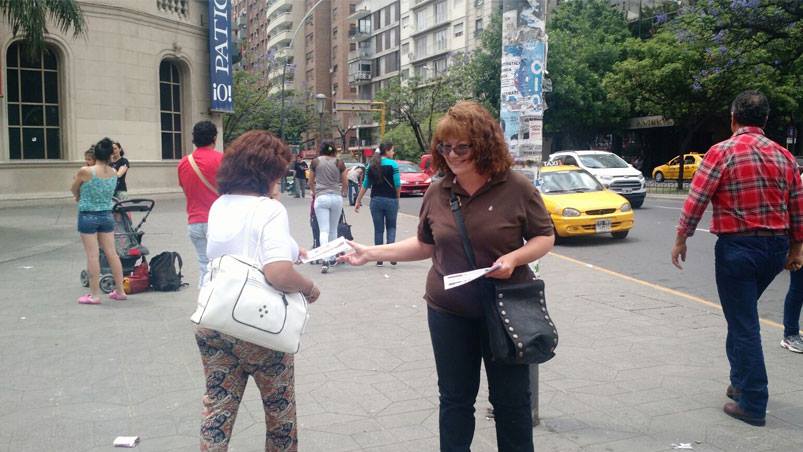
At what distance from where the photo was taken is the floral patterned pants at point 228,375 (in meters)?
3.02

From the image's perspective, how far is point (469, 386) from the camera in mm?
3148

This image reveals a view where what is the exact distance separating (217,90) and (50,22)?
19.3 ft

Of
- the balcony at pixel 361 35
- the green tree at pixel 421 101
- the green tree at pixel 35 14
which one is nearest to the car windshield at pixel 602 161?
the green tree at pixel 35 14

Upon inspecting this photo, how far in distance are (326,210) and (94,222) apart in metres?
3.37

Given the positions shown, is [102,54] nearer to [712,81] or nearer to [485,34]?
[712,81]

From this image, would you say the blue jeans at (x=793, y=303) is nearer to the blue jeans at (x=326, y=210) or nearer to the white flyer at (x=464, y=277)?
the white flyer at (x=464, y=277)

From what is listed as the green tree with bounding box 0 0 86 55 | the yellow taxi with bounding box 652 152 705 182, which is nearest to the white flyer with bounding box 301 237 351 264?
the green tree with bounding box 0 0 86 55

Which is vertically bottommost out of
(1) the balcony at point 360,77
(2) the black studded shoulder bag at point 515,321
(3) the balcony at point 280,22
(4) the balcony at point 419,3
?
(2) the black studded shoulder bag at point 515,321

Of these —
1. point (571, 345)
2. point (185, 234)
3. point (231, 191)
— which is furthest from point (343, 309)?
point (185, 234)

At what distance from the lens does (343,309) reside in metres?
7.38

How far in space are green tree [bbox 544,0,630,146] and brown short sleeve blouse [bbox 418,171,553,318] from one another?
115ft

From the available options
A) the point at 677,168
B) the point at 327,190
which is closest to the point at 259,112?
the point at 677,168

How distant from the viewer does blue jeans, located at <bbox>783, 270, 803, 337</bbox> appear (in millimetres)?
5434

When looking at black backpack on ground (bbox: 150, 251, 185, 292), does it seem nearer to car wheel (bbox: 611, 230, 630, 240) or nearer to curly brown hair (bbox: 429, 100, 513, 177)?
curly brown hair (bbox: 429, 100, 513, 177)
